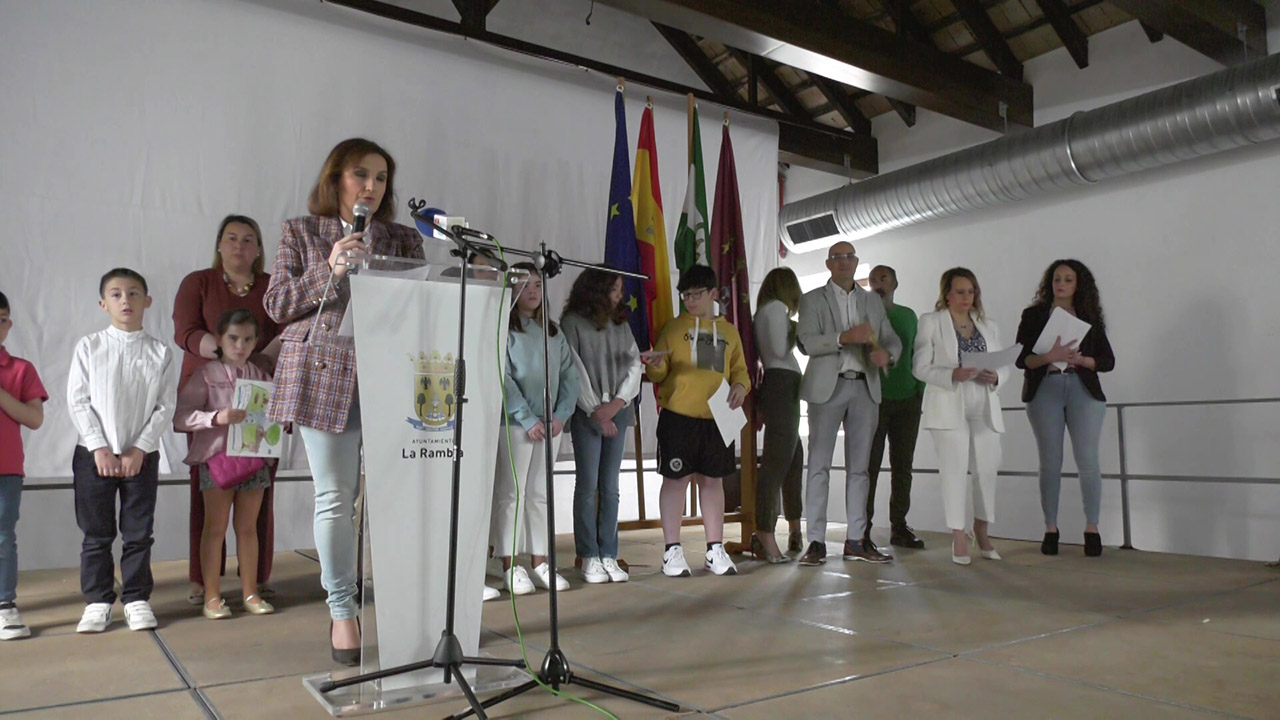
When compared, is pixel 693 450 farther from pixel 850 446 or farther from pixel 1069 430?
pixel 1069 430

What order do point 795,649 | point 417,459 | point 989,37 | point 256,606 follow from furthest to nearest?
1. point 989,37
2. point 256,606
3. point 795,649
4. point 417,459

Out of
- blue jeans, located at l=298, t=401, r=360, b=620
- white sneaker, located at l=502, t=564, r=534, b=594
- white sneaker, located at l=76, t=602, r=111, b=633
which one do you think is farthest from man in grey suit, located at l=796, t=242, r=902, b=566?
white sneaker, located at l=76, t=602, r=111, b=633

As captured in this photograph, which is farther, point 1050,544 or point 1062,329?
point 1050,544

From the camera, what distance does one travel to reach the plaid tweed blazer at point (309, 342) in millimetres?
2014

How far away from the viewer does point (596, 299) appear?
3.72m

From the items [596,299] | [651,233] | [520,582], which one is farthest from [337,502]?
[651,233]

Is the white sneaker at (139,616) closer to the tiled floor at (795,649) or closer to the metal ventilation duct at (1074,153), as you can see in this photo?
the tiled floor at (795,649)

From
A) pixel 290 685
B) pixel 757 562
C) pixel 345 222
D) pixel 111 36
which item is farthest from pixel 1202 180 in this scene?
pixel 111 36

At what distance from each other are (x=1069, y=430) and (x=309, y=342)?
149 inches

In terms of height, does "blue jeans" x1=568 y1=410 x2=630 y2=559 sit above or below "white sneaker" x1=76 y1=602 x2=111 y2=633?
above

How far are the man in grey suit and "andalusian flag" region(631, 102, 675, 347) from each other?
0.81m

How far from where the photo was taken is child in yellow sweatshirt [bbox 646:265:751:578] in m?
3.70

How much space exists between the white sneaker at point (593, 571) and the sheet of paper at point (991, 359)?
194cm

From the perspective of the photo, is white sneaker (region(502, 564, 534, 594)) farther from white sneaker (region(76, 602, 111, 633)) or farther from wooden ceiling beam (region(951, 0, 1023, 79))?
wooden ceiling beam (region(951, 0, 1023, 79))
